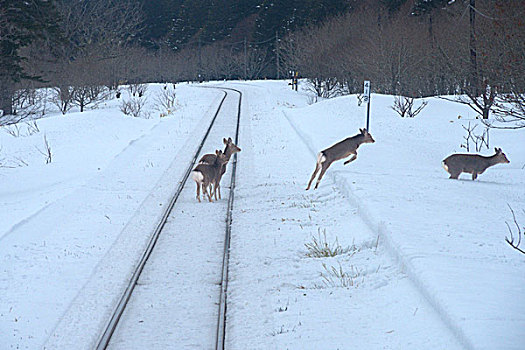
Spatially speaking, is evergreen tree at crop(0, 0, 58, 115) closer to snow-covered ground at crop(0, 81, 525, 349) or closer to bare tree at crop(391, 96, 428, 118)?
snow-covered ground at crop(0, 81, 525, 349)

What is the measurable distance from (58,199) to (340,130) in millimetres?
12971

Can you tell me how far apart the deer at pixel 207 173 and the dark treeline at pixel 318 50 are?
24.2 ft

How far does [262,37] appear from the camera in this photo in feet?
307

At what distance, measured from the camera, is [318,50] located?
47.7m

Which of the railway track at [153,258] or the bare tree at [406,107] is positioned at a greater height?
the bare tree at [406,107]

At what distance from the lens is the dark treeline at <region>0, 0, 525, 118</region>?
65.3 ft

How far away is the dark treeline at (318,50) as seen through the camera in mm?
19891

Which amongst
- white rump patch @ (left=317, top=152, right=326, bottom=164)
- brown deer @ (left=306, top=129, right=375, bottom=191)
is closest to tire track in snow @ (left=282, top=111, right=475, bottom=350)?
brown deer @ (left=306, top=129, right=375, bottom=191)

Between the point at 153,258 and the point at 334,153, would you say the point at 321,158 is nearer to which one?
the point at 334,153

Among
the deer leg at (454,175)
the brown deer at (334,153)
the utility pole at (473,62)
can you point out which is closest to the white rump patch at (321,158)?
the brown deer at (334,153)

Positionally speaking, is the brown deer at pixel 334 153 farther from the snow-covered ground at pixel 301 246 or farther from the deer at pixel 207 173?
the deer at pixel 207 173

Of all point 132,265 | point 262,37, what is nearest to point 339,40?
point 132,265

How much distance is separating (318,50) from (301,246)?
133ft

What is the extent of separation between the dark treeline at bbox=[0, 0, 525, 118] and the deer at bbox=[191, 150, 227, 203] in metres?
7.37
